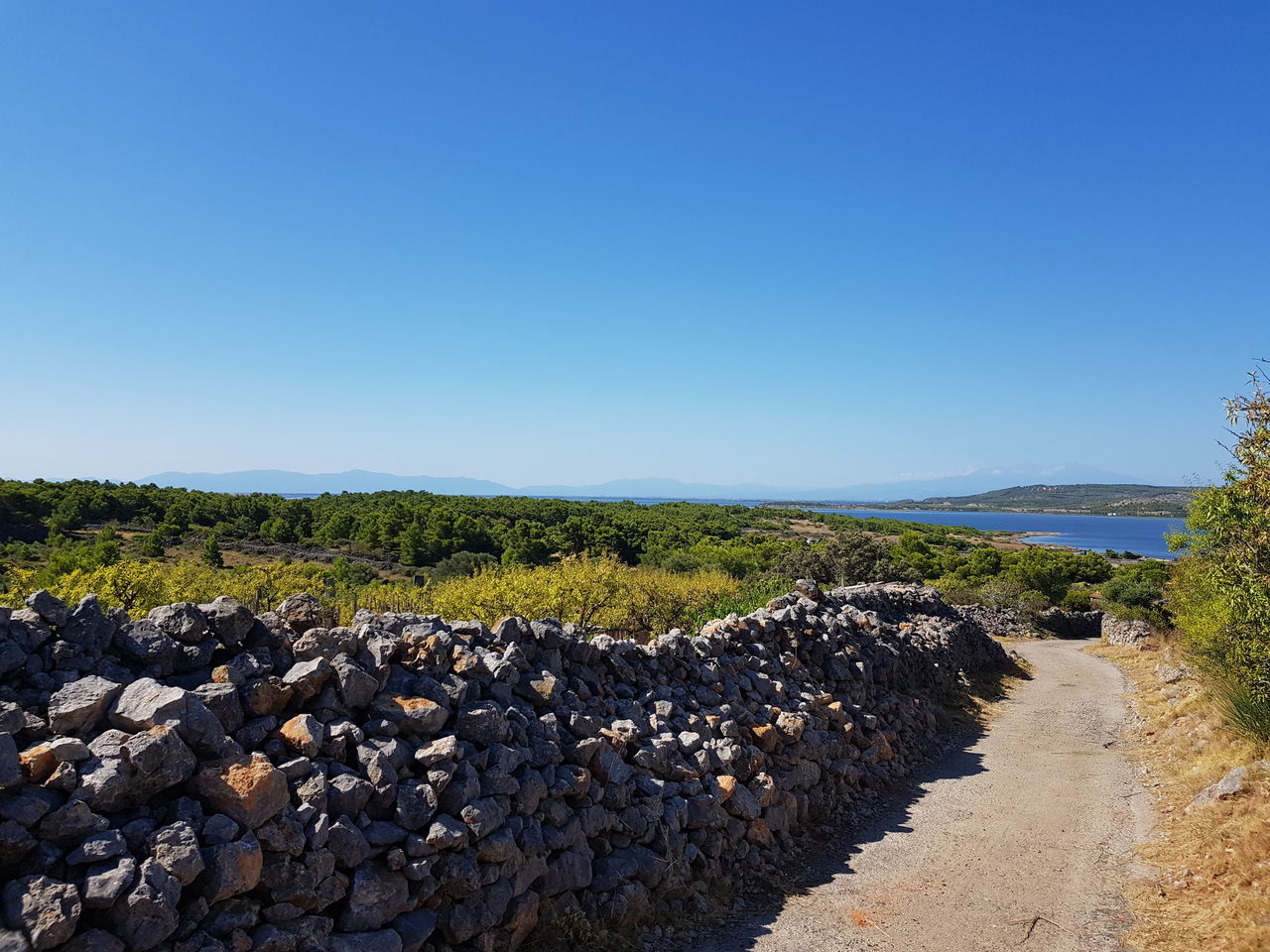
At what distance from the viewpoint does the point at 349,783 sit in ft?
18.3

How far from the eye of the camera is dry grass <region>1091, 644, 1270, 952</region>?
6.77m

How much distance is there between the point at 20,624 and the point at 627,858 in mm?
5409

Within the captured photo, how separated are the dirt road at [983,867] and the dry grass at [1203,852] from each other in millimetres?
325

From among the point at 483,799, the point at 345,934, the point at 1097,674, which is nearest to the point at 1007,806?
the point at 483,799

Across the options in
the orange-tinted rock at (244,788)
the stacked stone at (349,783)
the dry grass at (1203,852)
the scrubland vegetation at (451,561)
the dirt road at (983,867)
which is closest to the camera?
the stacked stone at (349,783)

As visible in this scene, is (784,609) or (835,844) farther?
(784,609)

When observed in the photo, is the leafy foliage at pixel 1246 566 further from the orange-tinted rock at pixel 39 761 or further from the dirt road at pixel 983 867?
the orange-tinted rock at pixel 39 761

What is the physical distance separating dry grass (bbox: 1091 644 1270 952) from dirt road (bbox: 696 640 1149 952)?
325 millimetres

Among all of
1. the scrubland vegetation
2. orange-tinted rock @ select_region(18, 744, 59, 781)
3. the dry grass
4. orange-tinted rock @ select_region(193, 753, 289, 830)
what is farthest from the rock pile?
orange-tinted rock @ select_region(18, 744, 59, 781)

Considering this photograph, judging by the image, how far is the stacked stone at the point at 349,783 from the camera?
4.43m

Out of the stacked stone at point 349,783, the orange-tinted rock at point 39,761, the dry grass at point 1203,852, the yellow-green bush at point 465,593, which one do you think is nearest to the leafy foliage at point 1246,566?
the dry grass at point 1203,852

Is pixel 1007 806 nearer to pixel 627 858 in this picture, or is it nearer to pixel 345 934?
pixel 627 858

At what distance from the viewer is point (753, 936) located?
23.2 ft

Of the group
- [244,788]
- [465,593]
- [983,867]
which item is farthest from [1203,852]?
[465,593]
